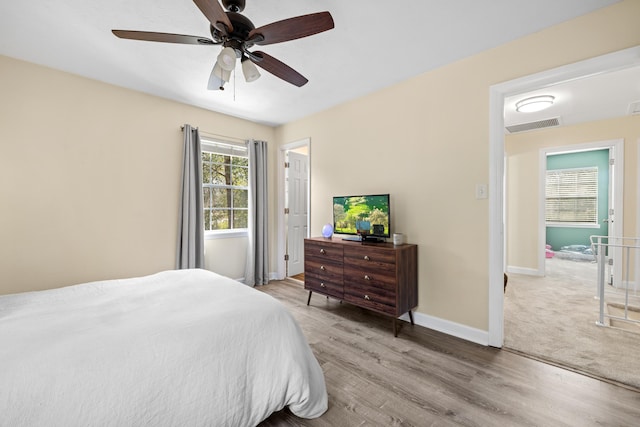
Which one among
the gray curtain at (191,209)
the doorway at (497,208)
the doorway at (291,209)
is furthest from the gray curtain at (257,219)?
the doorway at (497,208)

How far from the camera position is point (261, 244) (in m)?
4.09

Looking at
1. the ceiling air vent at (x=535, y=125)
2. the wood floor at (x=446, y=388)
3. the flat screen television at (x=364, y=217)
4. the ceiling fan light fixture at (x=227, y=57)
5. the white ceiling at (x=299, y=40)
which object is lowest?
the wood floor at (x=446, y=388)

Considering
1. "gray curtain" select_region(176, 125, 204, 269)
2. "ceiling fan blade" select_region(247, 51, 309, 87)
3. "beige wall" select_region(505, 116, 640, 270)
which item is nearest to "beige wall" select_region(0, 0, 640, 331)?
"gray curtain" select_region(176, 125, 204, 269)

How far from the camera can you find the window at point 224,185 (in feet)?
12.4

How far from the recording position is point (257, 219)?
4086 mm

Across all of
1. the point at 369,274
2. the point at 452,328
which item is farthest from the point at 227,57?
the point at 452,328

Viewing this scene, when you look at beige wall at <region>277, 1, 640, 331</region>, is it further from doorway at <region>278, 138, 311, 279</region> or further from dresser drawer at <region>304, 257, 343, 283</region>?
doorway at <region>278, 138, 311, 279</region>

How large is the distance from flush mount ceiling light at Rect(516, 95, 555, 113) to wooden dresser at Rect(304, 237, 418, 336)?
2.32 meters

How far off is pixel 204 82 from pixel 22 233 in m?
2.26

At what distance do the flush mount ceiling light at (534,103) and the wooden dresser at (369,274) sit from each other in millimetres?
2317

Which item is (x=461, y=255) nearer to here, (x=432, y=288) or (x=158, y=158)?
(x=432, y=288)

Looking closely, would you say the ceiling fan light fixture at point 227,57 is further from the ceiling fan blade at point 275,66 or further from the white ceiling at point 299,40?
the white ceiling at point 299,40

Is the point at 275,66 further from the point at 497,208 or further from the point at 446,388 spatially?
the point at 446,388

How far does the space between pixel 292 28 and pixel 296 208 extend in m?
3.25
